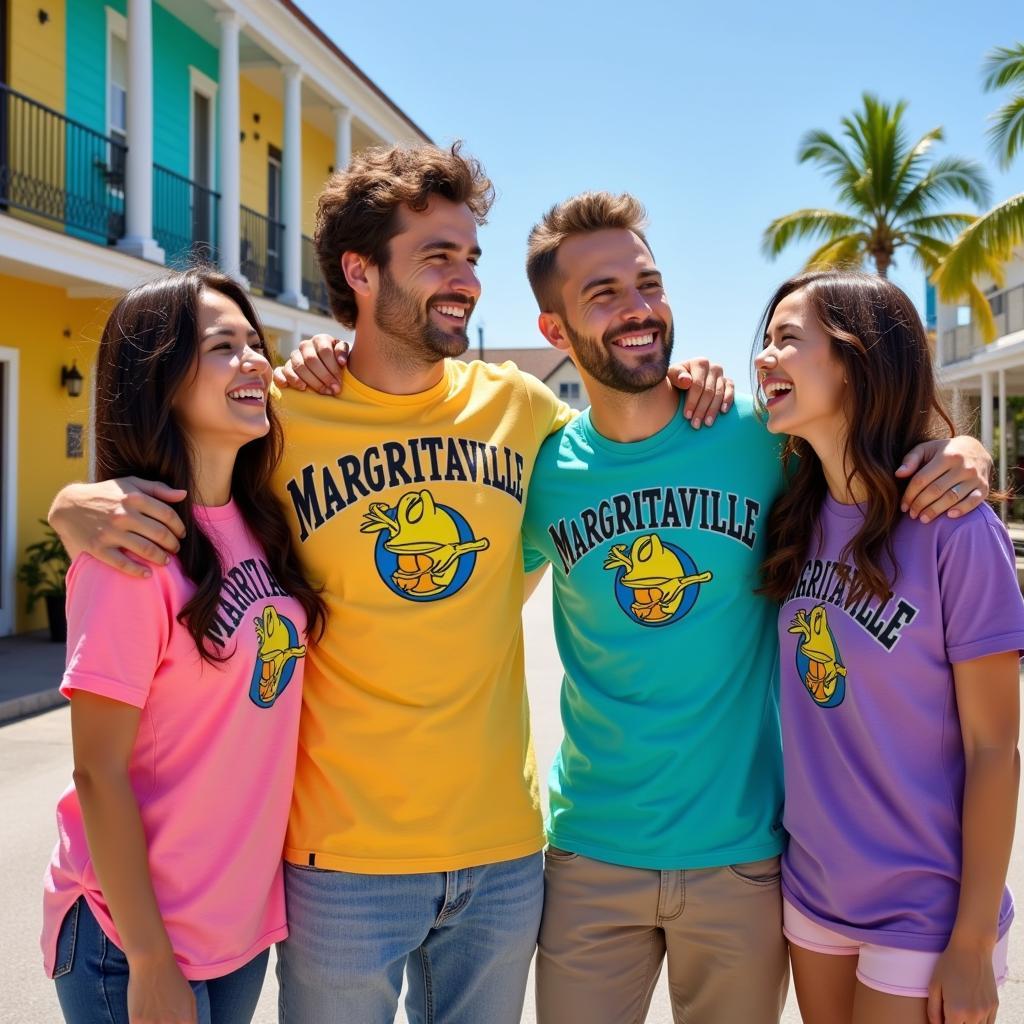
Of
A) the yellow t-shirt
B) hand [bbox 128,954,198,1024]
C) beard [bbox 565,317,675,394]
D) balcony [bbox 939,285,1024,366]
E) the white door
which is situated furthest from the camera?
balcony [bbox 939,285,1024,366]

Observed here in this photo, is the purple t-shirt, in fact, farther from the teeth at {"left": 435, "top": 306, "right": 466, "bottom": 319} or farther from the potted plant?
the potted plant

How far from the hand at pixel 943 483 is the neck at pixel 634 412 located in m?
0.78

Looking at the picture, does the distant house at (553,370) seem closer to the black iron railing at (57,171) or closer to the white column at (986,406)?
the white column at (986,406)

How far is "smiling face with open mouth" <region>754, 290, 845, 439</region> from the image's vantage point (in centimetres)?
A: 256

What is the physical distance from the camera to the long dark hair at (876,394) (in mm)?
2438

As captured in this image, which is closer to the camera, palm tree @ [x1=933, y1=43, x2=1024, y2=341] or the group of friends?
the group of friends

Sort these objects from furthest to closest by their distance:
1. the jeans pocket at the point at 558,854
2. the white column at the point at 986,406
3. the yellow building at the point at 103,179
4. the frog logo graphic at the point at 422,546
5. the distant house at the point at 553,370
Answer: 1. the distant house at the point at 553,370
2. the white column at the point at 986,406
3. the yellow building at the point at 103,179
4. the jeans pocket at the point at 558,854
5. the frog logo graphic at the point at 422,546

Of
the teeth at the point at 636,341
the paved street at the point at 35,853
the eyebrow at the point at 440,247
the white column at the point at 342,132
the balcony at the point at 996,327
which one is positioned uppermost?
the white column at the point at 342,132

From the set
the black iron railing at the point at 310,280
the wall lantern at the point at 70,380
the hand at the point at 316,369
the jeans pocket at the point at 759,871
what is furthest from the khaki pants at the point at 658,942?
the black iron railing at the point at 310,280

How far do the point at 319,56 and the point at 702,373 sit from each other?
51.8 feet

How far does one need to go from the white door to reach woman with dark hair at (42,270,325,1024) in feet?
36.4

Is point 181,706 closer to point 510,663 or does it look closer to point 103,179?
point 510,663

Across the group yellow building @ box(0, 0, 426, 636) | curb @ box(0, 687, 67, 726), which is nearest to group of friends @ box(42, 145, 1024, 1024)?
curb @ box(0, 687, 67, 726)

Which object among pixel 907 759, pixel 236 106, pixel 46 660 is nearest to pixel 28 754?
pixel 46 660
